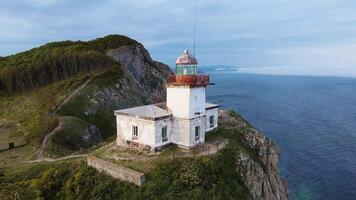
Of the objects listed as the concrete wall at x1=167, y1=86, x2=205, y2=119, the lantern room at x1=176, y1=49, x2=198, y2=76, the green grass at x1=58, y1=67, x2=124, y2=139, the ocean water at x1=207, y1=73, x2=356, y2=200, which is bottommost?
the ocean water at x1=207, y1=73, x2=356, y2=200

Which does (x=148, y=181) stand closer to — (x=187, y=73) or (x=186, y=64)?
(x=187, y=73)

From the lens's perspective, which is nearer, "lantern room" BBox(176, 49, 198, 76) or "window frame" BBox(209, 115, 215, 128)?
"lantern room" BBox(176, 49, 198, 76)

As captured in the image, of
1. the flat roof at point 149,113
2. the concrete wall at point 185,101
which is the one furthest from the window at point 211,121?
the flat roof at point 149,113

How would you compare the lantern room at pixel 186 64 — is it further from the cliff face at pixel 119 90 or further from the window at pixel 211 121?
the cliff face at pixel 119 90

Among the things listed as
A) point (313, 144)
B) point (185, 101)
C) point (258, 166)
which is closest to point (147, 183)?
point (185, 101)

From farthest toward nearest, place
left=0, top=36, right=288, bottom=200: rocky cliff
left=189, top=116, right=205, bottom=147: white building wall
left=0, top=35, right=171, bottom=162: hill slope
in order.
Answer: left=0, top=35, right=171, bottom=162: hill slope, left=189, top=116, right=205, bottom=147: white building wall, left=0, top=36, right=288, bottom=200: rocky cliff

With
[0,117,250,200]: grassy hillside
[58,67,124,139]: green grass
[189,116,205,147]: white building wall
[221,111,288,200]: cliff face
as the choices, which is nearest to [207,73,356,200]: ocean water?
[221,111,288,200]: cliff face

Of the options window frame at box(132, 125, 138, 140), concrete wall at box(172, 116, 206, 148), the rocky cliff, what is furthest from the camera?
window frame at box(132, 125, 138, 140)

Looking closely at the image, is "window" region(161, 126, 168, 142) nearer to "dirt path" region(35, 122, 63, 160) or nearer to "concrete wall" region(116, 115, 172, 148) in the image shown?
"concrete wall" region(116, 115, 172, 148)
